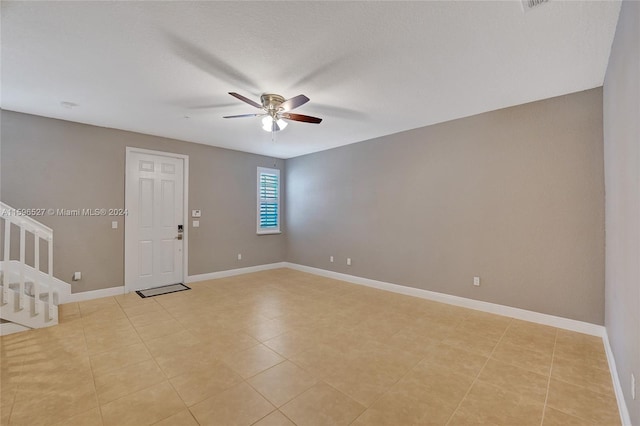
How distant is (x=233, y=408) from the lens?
1845 mm

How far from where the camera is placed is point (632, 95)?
1.60 meters

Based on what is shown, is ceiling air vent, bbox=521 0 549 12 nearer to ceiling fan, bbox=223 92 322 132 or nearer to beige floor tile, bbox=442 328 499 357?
ceiling fan, bbox=223 92 322 132

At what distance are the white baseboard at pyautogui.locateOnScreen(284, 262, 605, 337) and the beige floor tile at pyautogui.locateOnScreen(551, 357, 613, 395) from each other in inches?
30.2

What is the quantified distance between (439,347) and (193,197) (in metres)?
4.74

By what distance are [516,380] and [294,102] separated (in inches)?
123

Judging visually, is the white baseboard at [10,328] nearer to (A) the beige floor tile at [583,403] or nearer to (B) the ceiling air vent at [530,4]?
(A) the beige floor tile at [583,403]

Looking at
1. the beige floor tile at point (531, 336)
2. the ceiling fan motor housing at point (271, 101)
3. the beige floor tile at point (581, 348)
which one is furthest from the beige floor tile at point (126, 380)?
the beige floor tile at point (581, 348)

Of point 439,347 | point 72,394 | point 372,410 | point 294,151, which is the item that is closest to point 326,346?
point 372,410

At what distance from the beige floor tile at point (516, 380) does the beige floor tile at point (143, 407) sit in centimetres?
236

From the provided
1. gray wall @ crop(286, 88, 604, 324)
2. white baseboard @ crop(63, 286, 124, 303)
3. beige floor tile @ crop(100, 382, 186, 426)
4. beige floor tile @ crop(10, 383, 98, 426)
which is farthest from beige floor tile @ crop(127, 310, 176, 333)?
gray wall @ crop(286, 88, 604, 324)

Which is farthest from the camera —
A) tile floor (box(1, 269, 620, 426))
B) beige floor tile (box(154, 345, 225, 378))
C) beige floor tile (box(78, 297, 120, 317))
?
beige floor tile (box(78, 297, 120, 317))

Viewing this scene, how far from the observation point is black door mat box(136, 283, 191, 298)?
14.4 feet

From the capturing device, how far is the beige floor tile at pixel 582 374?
6.82ft

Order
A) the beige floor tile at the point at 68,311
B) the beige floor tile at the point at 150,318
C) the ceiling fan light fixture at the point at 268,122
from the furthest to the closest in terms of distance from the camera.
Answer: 1. the beige floor tile at the point at 68,311
2. the beige floor tile at the point at 150,318
3. the ceiling fan light fixture at the point at 268,122
